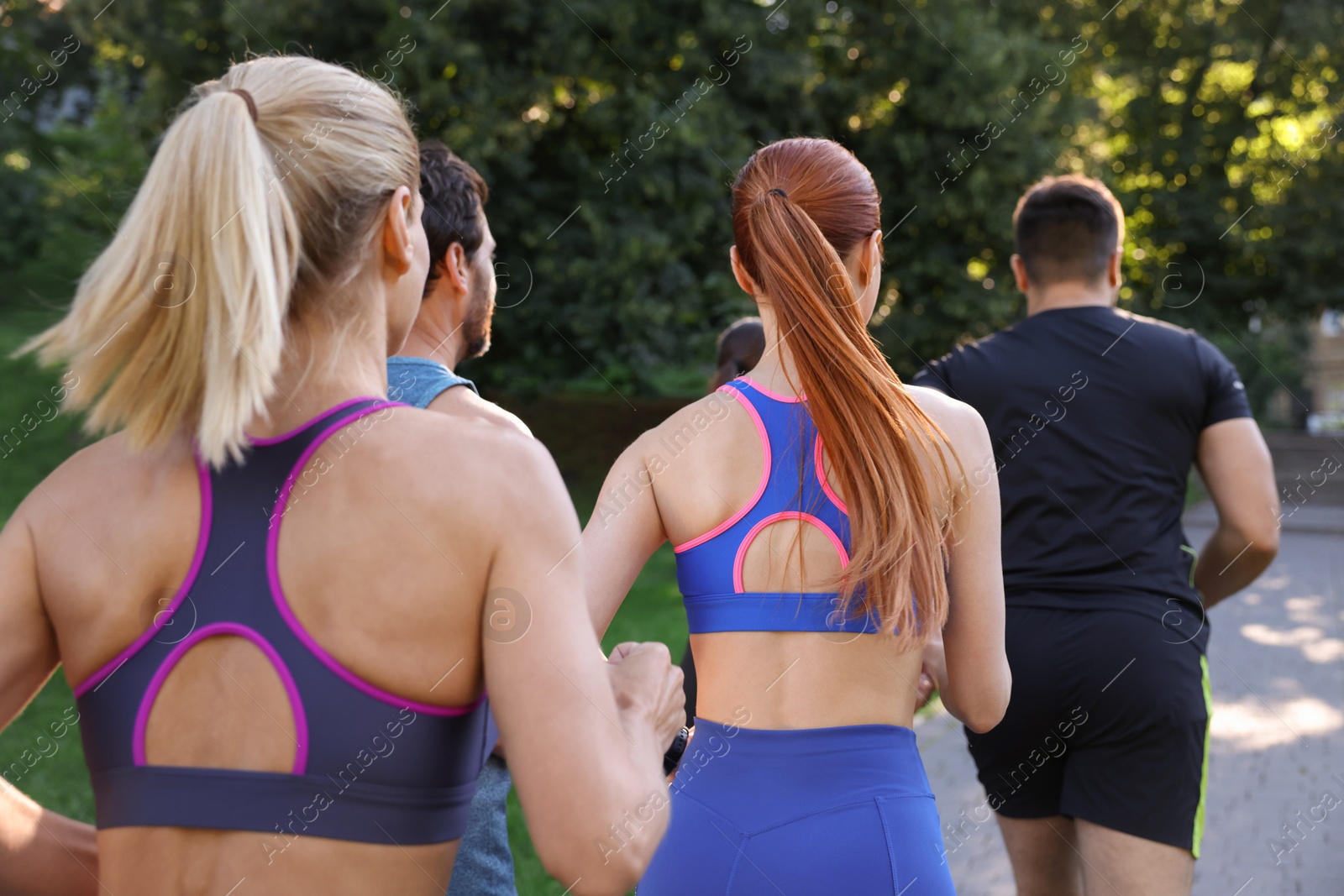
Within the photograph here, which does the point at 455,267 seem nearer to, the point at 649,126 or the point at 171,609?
the point at 171,609

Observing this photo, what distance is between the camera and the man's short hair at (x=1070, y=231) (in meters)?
3.03

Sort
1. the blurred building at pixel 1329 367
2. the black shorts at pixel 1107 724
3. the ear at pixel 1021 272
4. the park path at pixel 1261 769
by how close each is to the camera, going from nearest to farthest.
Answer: the black shorts at pixel 1107 724 → the ear at pixel 1021 272 → the park path at pixel 1261 769 → the blurred building at pixel 1329 367

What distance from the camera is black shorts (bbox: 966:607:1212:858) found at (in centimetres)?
266

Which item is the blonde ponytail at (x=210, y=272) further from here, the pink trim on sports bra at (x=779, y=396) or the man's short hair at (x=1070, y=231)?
the man's short hair at (x=1070, y=231)

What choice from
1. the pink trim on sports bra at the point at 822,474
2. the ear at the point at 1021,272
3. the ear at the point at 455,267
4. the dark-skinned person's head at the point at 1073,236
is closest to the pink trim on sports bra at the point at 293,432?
the pink trim on sports bra at the point at 822,474

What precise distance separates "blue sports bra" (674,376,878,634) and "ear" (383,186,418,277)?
73 cm

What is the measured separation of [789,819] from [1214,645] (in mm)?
8679

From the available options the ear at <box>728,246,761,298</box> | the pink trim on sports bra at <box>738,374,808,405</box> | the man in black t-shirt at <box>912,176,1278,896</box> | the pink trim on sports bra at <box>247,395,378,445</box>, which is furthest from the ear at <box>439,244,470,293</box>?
the man in black t-shirt at <box>912,176,1278,896</box>

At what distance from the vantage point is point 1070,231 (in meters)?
3.04

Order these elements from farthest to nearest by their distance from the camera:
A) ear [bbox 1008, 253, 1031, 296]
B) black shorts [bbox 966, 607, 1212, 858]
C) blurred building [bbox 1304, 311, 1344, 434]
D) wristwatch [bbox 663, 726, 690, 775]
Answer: blurred building [bbox 1304, 311, 1344, 434] < ear [bbox 1008, 253, 1031, 296] < black shorts [bbox 966, 607, 1212, 858] < wristwatch [bbox 663, 726, 690, 775]

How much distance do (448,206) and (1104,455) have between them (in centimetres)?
178

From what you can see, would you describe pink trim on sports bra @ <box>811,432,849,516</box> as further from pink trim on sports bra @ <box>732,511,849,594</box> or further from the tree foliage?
the tree foliage

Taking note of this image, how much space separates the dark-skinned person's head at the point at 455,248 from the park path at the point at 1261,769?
3.42 m

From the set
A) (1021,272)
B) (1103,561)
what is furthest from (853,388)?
(1021,272)
